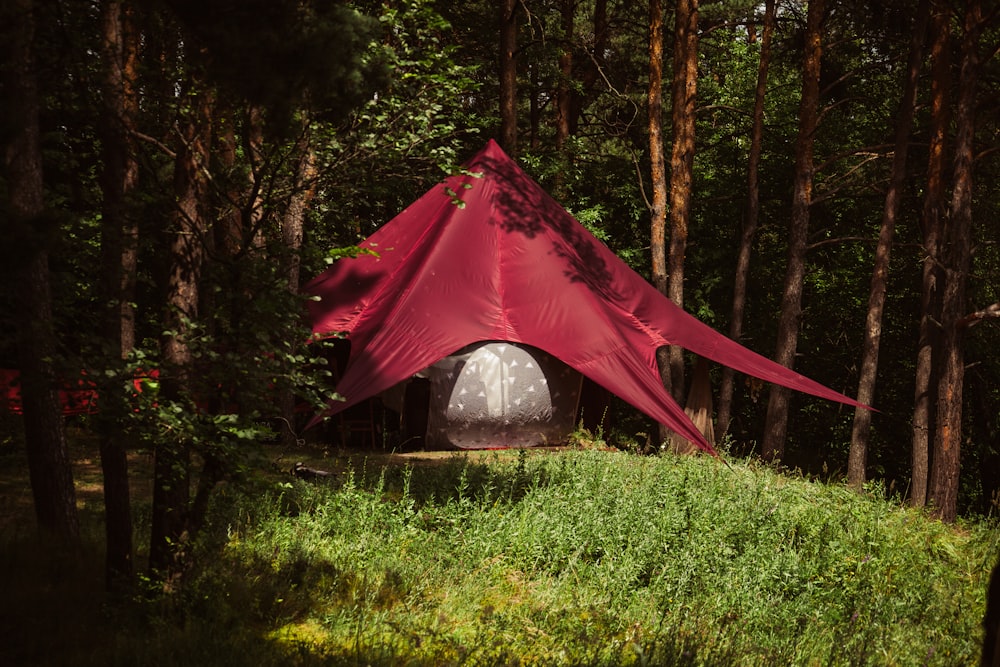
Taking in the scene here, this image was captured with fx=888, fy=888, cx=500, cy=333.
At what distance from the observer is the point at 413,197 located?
643 inches

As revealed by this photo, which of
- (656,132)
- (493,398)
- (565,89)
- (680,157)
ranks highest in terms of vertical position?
(565,89)

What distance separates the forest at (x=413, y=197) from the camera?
4.43 meters

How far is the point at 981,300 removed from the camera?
15.4 metres

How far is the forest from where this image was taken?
4.43 meters

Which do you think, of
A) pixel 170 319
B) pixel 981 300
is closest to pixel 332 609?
pixel 170 319

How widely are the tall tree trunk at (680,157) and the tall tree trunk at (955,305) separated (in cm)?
417

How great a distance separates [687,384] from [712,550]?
14880mm

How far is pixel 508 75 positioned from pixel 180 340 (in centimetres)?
1112

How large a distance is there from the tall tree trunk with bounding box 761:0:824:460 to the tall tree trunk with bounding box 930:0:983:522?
8.27ft

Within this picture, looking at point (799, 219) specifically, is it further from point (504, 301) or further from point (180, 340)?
point (180, 340)

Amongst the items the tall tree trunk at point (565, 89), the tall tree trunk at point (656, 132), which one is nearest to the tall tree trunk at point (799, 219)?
the tall tree trunk at point (656, 132)

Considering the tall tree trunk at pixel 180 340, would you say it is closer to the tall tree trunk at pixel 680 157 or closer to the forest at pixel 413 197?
the forest at pixel 413 197

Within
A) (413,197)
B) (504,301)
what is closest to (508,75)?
(413,197)

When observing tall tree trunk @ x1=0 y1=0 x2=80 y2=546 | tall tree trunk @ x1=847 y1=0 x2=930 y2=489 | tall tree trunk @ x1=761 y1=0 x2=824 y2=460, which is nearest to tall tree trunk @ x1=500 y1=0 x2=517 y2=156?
tall tree trunk @ x1=761 y1=0 x2=824 y2=460
